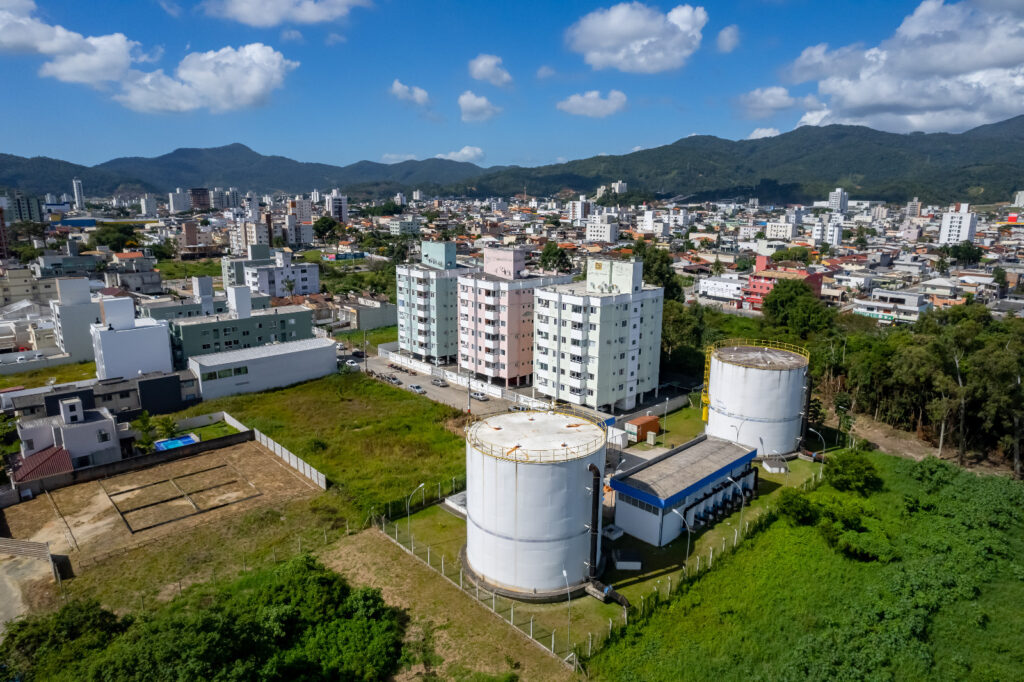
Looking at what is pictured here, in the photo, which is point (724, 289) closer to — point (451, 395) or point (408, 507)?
point (451, 395)

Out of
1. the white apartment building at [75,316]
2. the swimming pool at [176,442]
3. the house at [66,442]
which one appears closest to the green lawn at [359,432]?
the swimming pool at [176,442]

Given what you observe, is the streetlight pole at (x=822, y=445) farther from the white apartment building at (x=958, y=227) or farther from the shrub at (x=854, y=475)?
the white apartment building at (x=958, y=227)

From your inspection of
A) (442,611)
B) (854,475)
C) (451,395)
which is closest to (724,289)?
(451,395)

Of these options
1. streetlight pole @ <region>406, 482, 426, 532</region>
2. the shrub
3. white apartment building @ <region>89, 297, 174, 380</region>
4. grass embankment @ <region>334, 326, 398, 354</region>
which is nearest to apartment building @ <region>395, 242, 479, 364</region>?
grass embankment @ <region>334, 326, 398, 354</region>

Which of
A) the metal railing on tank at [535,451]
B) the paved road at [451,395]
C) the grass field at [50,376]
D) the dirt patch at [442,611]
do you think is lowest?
the dirt patch at [442,611]

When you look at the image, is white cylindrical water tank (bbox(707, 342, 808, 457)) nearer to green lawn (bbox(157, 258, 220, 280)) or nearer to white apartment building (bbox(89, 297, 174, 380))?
white apartment building (bbox(89, 297, 174, 380))

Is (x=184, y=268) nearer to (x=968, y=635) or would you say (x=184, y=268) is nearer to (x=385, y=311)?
(x=385, y=311)

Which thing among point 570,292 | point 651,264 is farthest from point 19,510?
point 651,264
